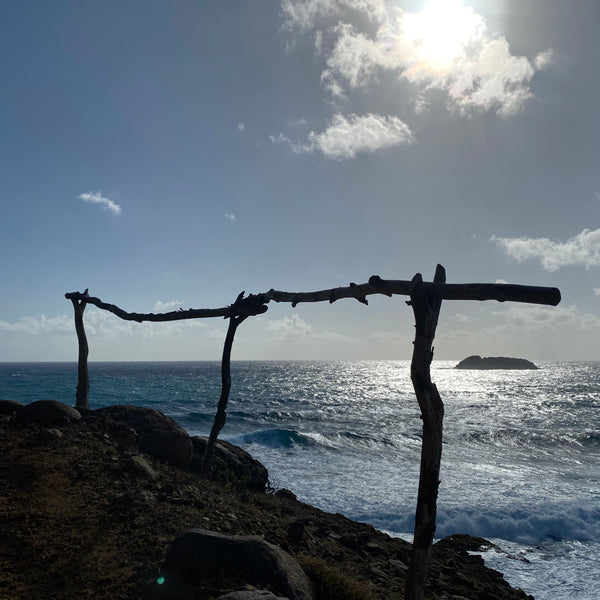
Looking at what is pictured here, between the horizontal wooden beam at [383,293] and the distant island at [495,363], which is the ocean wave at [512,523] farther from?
the distant island at [495,363]

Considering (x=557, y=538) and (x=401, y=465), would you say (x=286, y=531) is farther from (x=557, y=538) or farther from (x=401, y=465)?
(x=401, y=465)

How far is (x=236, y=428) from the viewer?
102ft

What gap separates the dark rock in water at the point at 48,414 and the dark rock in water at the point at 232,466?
10.9 ft

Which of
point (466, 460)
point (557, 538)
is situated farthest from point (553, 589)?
point (466, 460)

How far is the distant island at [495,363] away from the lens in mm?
180250

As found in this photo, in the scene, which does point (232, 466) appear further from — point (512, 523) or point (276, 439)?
point (276, 439)

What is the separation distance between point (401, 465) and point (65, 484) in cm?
1611

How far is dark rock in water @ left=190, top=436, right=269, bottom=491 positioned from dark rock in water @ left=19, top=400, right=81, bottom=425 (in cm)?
334

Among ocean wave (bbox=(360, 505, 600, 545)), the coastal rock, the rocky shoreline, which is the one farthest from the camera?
ocean wave (bbox=(360, 505, 600, 545))

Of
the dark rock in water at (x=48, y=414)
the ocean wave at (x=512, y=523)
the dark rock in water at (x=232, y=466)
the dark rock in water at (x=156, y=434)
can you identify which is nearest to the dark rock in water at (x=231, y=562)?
the dark rock in water at (x=156, y=434)

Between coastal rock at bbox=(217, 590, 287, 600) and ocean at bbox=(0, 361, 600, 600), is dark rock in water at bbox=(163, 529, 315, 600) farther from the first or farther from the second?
ocean at bbox=(0, 361, 600, 600)

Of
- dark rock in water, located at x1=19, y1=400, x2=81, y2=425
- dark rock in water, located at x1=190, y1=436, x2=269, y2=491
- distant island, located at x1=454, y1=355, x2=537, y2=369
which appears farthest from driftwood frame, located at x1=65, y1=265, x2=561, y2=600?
distant island, located at x1=454, y1=355, x2=537, y2=369

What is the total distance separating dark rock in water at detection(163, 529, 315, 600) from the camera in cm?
494

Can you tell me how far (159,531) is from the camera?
6152 mm
